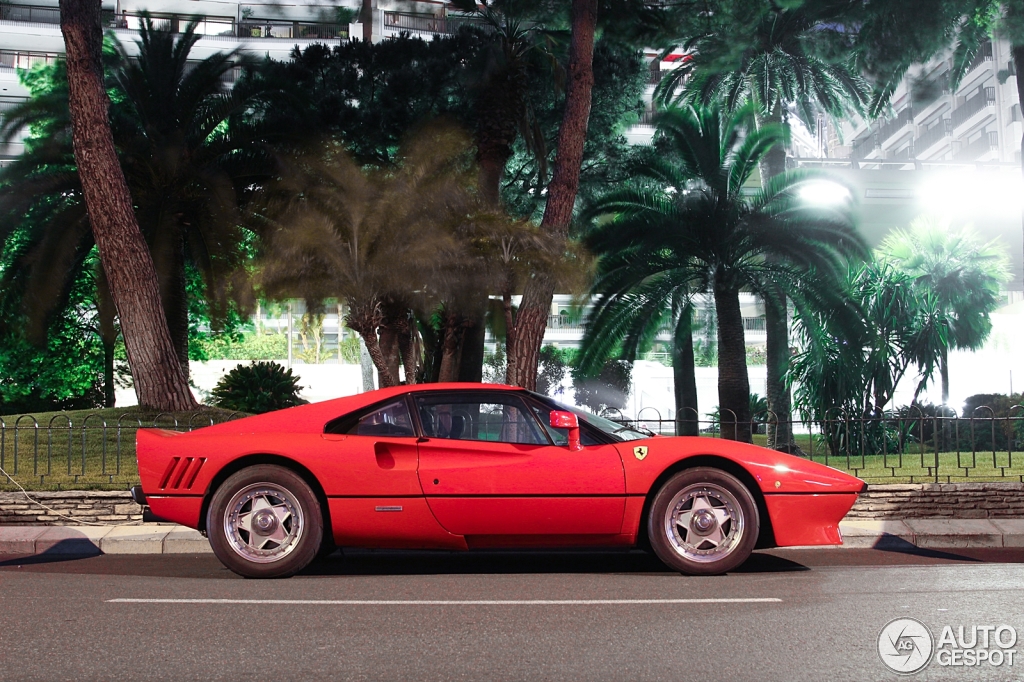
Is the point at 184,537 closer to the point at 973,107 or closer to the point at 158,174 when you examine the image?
the point at 158,174

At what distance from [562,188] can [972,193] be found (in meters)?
43.7

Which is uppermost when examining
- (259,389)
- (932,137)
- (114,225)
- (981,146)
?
(932,137)

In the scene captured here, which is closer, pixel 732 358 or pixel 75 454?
pixel 75 454

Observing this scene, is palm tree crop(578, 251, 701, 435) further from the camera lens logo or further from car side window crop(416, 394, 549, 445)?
the camera lens logo

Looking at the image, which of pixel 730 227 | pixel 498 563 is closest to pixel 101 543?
pixel 498 563

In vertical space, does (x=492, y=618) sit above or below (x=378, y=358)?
below

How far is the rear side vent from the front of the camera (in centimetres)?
684

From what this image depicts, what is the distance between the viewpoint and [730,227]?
21406 mm

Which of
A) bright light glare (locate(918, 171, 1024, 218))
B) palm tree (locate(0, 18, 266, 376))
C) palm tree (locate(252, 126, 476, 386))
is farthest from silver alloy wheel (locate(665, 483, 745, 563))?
bright light glare (locate(918, 171, 1024, 218))

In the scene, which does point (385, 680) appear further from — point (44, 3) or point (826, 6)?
point (44, 3)

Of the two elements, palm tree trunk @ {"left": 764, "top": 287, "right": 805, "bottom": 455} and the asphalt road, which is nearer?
the asphalt road

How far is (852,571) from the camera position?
7.01 m

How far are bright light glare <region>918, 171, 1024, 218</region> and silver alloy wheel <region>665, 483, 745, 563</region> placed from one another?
152 feet

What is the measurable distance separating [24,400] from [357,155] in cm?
1644
